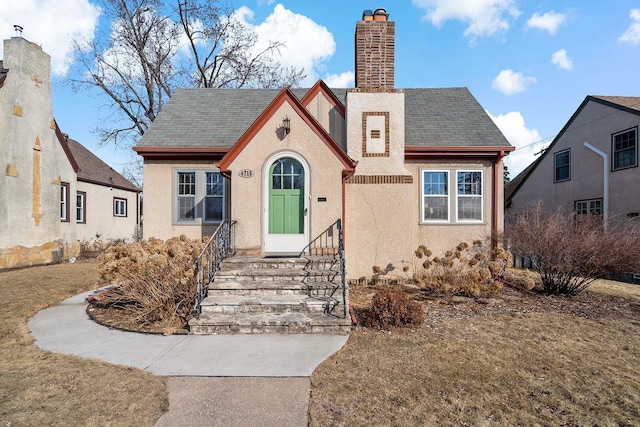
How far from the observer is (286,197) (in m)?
8.67

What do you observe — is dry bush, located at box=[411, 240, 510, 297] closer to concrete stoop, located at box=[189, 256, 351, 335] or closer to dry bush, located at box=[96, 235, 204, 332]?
concrete stoop, located at box=[189, 256, 351, 335]

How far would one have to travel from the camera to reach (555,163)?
17.8m

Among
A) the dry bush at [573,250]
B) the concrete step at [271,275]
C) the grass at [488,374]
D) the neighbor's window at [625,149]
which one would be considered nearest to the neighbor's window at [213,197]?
the concrete step at [271,275]

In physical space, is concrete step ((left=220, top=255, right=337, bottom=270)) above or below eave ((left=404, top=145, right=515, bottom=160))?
below

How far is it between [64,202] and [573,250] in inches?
813

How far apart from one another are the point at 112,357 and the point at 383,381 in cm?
381

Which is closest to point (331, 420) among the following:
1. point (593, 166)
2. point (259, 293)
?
point (259, 293)

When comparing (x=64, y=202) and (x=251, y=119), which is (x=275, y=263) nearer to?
(x=251, y=119)

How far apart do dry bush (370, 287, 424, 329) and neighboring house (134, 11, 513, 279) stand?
3.03 meters

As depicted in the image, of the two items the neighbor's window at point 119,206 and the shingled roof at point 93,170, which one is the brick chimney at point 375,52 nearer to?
the shingled roof at point 93,170

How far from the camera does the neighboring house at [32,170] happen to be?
1298 cm

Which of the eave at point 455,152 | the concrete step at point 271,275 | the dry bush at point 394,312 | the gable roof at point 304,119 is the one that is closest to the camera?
the dry bush at point 394,312

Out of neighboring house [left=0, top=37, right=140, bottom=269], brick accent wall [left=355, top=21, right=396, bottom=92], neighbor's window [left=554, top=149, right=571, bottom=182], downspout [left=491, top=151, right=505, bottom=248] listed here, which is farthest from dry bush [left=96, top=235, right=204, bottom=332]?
neighbor's window [left=554, top=149, right=571, bottom=182]

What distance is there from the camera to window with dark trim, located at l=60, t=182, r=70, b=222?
16.1 m
